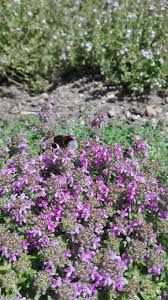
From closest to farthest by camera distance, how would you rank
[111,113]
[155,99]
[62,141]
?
[62,141] < [111,113] < [155,99]

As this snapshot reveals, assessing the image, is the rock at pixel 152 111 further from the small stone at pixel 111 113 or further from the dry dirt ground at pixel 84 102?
the small stone at pixel 111 113

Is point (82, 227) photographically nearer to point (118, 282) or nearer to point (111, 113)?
point (118, 282)

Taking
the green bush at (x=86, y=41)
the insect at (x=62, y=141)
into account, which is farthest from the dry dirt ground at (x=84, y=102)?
the insect at (x=62, y=141)

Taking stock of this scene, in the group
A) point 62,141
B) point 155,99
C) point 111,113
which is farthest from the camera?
point 155,99

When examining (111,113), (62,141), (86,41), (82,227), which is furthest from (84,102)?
(82,227)

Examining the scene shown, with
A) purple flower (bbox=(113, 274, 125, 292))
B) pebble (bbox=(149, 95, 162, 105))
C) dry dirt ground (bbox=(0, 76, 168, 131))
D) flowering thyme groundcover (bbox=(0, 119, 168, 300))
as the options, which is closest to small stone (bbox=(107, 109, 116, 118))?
dry dirt ground (bbox=(0, 76, 168, 131))

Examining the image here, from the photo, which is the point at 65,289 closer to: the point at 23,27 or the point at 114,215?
the point at 114,215

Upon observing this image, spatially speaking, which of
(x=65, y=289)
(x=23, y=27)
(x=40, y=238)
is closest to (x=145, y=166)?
(x=40, y=238)
